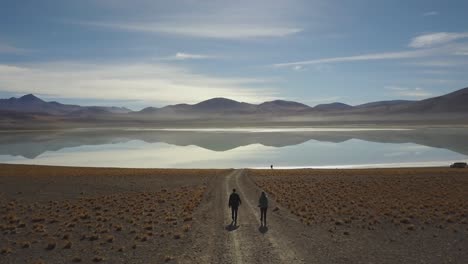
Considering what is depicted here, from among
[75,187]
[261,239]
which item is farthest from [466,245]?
[75,187]

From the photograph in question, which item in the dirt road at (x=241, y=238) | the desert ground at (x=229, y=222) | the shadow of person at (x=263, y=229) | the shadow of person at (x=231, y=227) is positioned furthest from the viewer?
the shadow of person at (x=231, y=227)

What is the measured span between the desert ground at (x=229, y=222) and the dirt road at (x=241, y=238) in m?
0.04

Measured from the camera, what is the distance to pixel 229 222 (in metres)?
17.7

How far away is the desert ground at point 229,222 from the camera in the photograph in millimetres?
13633

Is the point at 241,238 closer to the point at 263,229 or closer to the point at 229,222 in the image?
the point at 263,229

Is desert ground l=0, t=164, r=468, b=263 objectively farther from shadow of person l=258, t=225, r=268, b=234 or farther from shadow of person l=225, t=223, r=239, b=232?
shadow of person l=225, t=223, r=239, b=232

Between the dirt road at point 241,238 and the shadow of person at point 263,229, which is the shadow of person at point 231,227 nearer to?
the dirt road at point 241,238

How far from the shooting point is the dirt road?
42.7 feet

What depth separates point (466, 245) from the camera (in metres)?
14.5

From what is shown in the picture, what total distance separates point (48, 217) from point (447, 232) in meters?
16.8

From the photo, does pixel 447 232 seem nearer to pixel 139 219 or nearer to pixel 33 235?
pixel 139 219

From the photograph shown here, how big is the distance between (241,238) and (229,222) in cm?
265

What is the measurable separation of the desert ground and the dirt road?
4 cm

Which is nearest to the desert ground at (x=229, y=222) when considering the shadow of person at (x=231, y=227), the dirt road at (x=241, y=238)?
the dirt road at (x=241, y=238)
